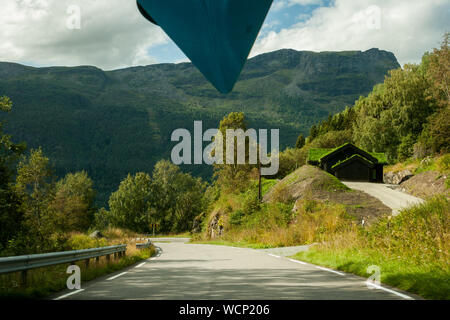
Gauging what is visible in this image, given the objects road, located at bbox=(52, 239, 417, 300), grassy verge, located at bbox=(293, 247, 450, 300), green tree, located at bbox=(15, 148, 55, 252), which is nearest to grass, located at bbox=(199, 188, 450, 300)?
grassy verge, located at bbox=(293, 247, 450, 300)

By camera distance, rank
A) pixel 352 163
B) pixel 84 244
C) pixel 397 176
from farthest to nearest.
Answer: pixel 352 163, pixel 397 176, pixel 84 244

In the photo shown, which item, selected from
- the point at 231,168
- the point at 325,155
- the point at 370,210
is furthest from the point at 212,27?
the point at 325,155

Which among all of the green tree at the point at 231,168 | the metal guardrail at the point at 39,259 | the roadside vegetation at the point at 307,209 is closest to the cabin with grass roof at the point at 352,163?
the roadside vegetation at the point at 307,209

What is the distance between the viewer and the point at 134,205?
10594 cm

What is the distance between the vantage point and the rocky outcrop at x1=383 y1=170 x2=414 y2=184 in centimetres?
5084

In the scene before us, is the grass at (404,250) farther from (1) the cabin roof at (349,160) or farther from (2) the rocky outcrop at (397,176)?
(1) the cabin roof at (349,160)

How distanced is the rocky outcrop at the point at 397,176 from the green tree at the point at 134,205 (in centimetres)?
6407

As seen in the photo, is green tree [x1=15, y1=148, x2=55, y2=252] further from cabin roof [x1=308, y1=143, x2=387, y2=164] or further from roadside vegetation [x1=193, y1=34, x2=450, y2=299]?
cabin roof [x1=308, y1=143, x2=387, y2=164]

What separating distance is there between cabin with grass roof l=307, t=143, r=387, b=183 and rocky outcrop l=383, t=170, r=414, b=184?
1.11 metres

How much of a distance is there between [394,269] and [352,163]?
4826 cm

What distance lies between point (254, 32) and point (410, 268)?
9.54m

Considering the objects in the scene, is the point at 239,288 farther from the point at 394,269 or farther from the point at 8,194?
the point at 8,194

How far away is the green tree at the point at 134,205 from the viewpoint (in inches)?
4139
